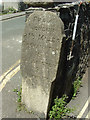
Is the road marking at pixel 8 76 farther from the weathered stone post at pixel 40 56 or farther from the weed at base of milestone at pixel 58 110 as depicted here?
the weed at base of milestone at pixel 58 110

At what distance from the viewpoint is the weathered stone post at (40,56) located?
2.52m

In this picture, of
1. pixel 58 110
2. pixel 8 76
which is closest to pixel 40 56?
pixel 58 110

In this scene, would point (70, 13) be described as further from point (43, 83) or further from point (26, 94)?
point (26, 94)

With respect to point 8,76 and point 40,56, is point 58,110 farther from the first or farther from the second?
point 8,76

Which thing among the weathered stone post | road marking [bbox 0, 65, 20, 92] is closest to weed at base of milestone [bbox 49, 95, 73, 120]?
the weathered stone post

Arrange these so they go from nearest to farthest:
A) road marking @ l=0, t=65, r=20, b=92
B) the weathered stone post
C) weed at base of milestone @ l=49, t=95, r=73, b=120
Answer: the weathered stone post < weed at base of milestone @ l=49, t=95, r=73, b=120 < road marking @ l=0, t=65, r=20, b=92

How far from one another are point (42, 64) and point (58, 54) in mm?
390

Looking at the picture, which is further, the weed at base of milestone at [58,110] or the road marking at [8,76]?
the road marking at [8,76]

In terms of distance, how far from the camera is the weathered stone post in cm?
252

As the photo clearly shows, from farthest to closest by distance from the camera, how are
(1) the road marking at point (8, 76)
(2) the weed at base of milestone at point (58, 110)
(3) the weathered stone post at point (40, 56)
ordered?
1. (1) the road marking at point (8, 76)
2. (2) the weed at base of milestone at point (58, 110)
3. (3) the weathered stone post at point (40, 56)

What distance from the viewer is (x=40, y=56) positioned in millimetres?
2754

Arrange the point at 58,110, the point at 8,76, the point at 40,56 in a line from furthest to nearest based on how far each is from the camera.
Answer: the point at 8,76 → the point at 58,110 → the point at 40,56

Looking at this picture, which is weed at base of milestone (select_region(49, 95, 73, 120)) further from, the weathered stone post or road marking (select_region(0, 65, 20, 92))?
road marking (select_region(0, 65, 20, 92))

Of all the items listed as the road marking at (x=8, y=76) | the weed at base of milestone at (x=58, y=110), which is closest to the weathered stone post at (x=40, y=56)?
the weed at base of milestone at (x=58, y=110)
